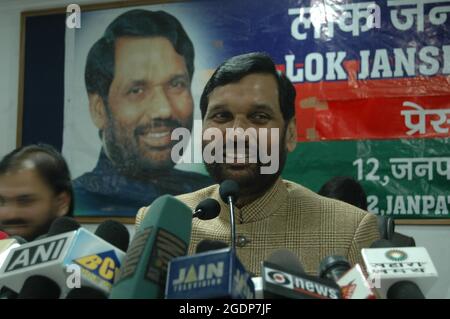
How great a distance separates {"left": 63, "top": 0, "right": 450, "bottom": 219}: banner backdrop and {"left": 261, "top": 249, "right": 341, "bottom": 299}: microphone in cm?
162

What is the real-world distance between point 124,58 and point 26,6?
69cm

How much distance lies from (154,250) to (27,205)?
1320mm

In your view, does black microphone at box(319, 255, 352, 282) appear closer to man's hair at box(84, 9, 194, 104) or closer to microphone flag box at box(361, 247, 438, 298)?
microphone flag box at box(361, 247, 438, 298)

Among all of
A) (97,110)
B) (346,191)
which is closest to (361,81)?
(346,191)

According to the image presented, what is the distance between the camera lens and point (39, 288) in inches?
24.6

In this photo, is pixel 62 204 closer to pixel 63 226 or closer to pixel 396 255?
pixel 63 226

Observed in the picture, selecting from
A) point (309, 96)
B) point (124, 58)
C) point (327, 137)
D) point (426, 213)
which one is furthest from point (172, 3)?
point (426, 213)

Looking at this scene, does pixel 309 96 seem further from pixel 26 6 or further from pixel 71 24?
pixel 26 6

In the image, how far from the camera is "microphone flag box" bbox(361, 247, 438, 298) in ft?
2.03

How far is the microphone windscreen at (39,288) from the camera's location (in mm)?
618

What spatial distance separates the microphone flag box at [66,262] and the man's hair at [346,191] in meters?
1.49

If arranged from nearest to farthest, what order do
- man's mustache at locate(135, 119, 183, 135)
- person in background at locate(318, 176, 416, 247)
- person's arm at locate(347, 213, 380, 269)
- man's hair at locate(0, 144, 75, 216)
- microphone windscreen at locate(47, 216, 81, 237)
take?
microphone windscreen at locate(47, 216, 81, 237) < person's arm at locate(347, 213, 380, 269) < man's hair at locate(0, 144, 75, 216) < person in background at locate(318, 176, 416, 247) < man's mustache at locate(135, 119, 183, 135)

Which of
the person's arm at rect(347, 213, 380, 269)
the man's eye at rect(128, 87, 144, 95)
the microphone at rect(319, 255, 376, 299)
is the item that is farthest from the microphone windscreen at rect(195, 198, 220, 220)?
the man's eye at rect(128, 87, 144, 95)

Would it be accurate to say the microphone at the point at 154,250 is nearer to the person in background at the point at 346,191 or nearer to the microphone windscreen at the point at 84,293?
the microphone windscreen at the point at 84,293
